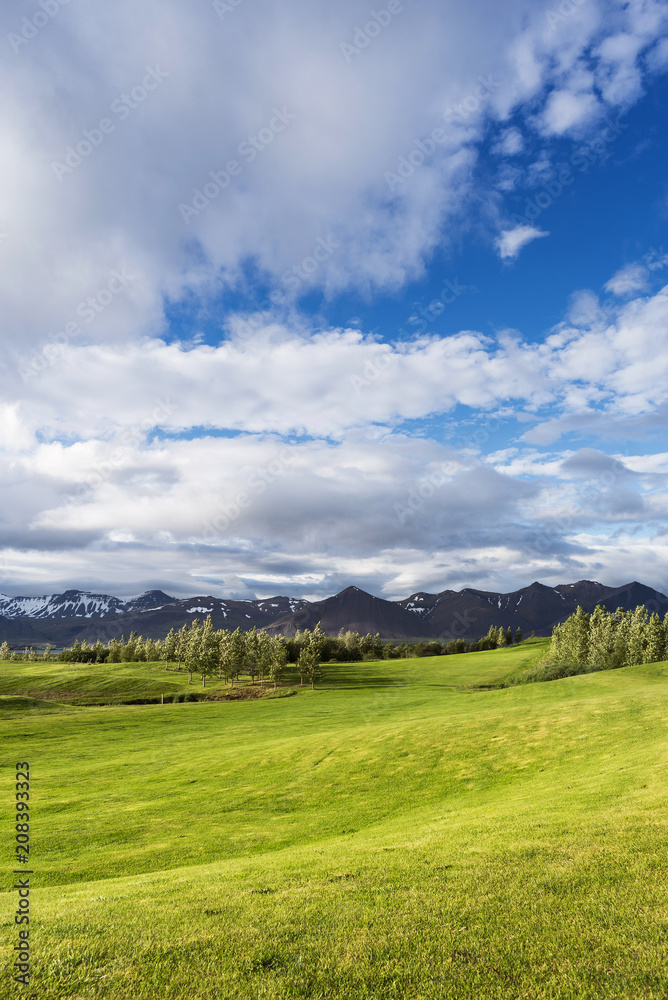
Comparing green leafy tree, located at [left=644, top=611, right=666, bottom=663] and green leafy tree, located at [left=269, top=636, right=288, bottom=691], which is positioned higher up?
green leafy tree, located at [left=644, top=611, right=666, bottom=663]

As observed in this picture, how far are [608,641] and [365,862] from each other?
12740 cm

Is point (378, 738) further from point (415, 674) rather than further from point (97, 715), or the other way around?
point (415, 674)

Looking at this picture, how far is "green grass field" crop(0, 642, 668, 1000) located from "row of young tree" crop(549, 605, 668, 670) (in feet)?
259

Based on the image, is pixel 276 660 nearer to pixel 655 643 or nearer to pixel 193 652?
pixel 193 652

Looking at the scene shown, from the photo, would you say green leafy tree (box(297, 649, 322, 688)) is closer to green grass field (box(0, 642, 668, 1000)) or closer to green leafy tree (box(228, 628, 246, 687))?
green leafy tree (box(228, 628, 246, 687))

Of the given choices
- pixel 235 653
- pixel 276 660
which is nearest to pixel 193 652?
pixel 235 653

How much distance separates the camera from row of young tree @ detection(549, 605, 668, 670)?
113 meters

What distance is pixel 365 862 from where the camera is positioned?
15.9m

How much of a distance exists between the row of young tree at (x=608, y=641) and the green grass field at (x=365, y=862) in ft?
259

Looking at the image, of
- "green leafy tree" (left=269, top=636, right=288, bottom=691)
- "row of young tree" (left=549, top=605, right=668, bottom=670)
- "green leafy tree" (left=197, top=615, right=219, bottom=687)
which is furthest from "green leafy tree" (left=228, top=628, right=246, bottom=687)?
"row of young tree" (left=549, top=605, right=668, bottom=670)

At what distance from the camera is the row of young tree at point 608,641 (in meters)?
113

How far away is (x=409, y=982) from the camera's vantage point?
Answer: 8812mm

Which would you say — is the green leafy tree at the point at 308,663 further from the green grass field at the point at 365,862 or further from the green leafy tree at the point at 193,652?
the green grass field at the point at 365,862

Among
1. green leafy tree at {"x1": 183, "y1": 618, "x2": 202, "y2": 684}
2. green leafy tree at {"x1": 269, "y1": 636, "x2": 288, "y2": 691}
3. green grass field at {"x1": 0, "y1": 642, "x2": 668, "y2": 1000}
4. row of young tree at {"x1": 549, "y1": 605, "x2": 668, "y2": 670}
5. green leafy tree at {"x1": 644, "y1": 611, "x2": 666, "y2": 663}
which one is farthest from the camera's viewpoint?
green leafy tree at {"x1": 183, "y1": 618, "x2": 202, "y2": 684}
